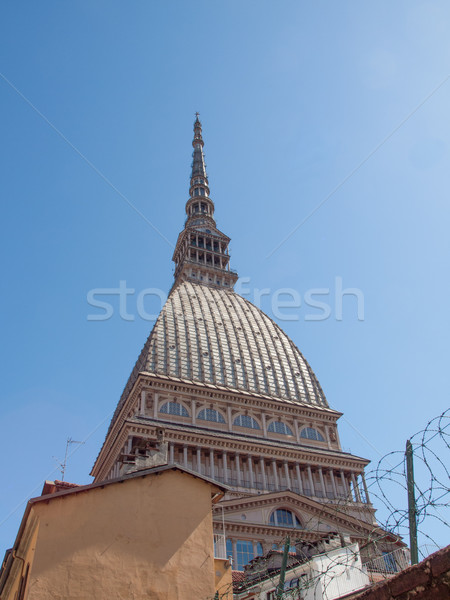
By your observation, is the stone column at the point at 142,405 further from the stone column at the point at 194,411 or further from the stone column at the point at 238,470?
the stone column at the point at 238,470

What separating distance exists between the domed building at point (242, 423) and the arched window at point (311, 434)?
5.8 inches

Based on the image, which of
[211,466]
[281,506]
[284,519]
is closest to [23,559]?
[281,506]

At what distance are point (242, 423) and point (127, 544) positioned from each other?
42.8 meters

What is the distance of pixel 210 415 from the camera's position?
5500cm

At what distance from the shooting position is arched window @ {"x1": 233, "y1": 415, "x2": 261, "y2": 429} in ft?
183

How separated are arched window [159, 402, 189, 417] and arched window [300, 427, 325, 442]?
1339 centimetres

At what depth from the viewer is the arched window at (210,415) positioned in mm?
54406

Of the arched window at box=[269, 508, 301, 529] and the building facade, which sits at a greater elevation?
the arched window at box=[269, 508, 301, 529]

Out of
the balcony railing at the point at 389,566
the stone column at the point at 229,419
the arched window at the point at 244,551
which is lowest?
the balcony railing at the point at 389,566

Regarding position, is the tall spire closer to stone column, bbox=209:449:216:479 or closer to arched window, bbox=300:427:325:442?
arched window, bbox=300:427:325:442

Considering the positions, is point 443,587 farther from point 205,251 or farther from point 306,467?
point 205,251

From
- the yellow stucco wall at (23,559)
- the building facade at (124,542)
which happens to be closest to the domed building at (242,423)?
the yellow stucco wall at (23,559)

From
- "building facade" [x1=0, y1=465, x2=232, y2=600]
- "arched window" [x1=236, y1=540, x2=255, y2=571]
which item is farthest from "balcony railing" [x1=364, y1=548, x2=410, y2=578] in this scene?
"arched window" [x1=236, y1=540, x2=255, y2=571]

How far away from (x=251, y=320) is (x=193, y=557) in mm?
60792
